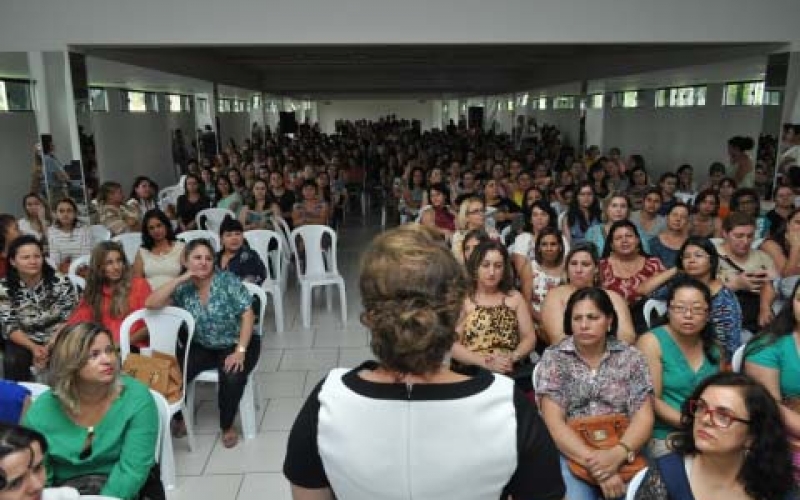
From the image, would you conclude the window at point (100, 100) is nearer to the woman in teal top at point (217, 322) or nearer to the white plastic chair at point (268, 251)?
the white plastic chair at point (268, 251)

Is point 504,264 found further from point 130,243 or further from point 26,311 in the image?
point 130,243

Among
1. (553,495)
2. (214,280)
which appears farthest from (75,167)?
(553,495)

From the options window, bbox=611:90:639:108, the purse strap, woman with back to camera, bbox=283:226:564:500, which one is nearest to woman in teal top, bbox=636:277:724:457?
the purse strap

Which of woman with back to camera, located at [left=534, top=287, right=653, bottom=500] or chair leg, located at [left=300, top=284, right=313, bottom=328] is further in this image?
chair leg, located at [left=300, top=284, right=313, bottom=328]

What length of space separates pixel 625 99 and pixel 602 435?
987cm

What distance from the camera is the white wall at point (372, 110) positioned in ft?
103

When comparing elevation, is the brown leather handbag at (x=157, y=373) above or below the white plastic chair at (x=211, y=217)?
below

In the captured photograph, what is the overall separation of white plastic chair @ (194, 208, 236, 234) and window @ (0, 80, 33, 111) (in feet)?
5.59

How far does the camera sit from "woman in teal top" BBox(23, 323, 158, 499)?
1.98 m

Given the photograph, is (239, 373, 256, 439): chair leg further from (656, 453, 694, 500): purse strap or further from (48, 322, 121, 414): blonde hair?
(656, 453, 694, 500): purse strap

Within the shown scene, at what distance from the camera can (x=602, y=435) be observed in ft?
7.17

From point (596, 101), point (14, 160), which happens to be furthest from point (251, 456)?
point (596, 101)

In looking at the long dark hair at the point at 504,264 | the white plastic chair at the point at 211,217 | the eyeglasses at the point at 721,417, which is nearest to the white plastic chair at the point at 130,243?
the white plastic chair at the point at 211,217

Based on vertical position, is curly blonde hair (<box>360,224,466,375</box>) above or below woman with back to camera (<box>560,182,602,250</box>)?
above
